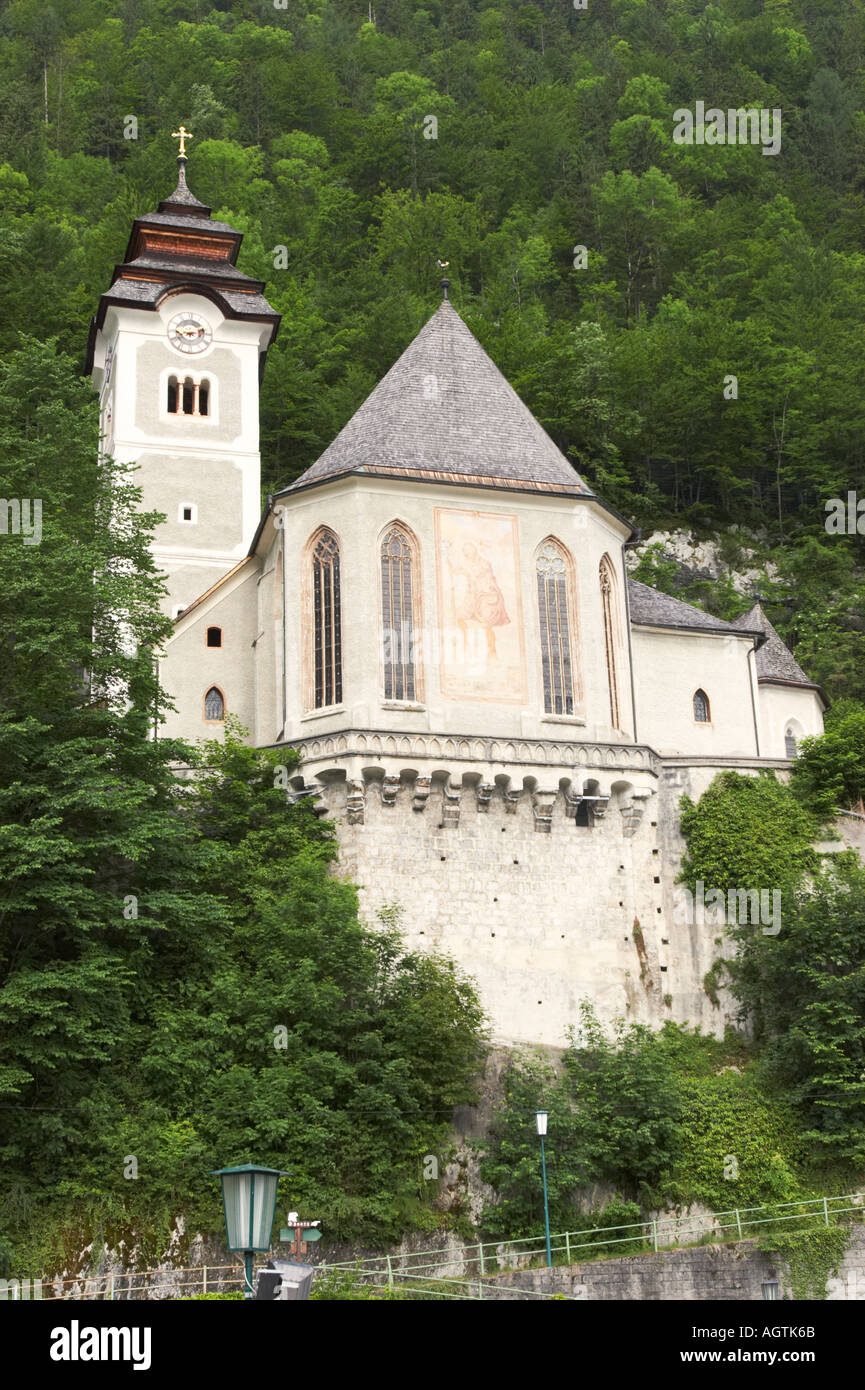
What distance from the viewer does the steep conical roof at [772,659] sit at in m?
45.7

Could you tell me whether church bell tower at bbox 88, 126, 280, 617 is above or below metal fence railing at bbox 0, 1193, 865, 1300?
above

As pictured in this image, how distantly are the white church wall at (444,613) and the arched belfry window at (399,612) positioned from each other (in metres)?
0.18

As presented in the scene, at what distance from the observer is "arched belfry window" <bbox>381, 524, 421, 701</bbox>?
37344 millimetres

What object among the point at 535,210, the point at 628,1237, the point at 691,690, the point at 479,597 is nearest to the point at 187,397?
the point at 479,597

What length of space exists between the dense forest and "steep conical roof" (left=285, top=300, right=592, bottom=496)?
18.7ft

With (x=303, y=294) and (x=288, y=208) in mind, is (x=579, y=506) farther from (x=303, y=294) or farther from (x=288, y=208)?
(x=288, y=208)

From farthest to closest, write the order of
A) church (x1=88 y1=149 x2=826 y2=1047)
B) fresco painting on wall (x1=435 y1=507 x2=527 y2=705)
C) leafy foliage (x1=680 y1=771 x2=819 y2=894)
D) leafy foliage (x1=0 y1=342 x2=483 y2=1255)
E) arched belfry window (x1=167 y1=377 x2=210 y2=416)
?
arched belfry window (x1=167 y1=377 x2=210 y2=416)
fresco painting on wall (x1=435 y1=507 x2=527 y2=705)
leafy foliage (x1=680 y1=771 x2=819 y2=894)
church (x1=88 y1=149 x2=826 y2=1047)
leafy foliage (x1=0 y1=342 x2=483 y2=1255)

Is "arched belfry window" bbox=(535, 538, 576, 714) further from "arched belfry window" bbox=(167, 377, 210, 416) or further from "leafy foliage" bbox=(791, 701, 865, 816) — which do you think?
"arched belfry window" bbox=(167, 377, 210, 416)

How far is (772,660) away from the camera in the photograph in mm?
46312

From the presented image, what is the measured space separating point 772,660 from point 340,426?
21.4 meters

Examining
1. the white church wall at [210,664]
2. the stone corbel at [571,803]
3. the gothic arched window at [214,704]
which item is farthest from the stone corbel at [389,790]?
the gothic arched window at [214,704]

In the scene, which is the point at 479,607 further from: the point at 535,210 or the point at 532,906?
the point at 535,210

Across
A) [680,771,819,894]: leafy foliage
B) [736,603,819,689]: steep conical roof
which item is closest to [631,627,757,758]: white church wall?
[680,771,819,894]: leafy foliage

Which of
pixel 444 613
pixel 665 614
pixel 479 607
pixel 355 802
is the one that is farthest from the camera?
pixel 665 614
